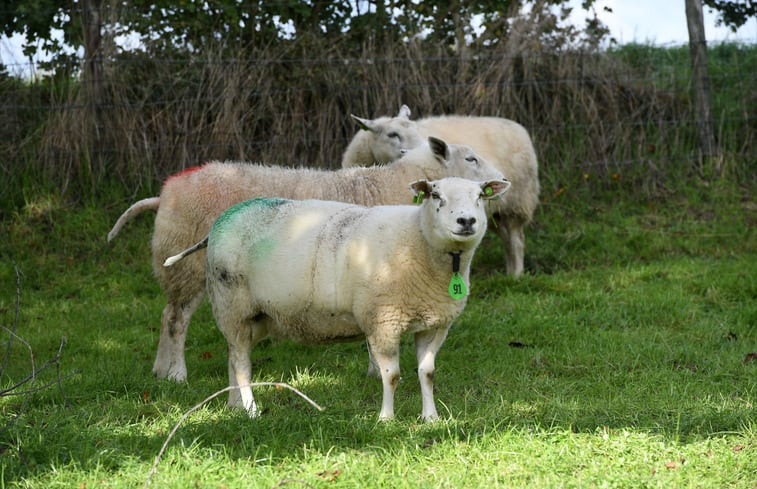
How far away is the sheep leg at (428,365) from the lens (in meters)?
4.54

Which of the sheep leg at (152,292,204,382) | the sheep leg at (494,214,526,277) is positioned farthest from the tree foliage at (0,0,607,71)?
the sheep leg at (152,292,204,382)

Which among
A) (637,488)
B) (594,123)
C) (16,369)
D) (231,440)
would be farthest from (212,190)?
(594,123)

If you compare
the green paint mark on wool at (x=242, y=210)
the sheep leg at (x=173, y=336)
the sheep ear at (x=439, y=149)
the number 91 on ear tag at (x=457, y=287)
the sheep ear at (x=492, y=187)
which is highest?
the sheep ear at (x=439, y=149)

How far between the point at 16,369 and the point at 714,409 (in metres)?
4.47

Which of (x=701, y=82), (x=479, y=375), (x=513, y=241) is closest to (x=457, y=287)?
(x=479, y=375)

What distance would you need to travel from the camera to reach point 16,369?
6.02 metres

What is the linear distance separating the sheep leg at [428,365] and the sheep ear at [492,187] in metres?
0.76

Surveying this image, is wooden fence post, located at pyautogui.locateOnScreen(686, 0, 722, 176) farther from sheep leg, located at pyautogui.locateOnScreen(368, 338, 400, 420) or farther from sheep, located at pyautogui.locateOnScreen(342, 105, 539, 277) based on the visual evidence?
sheep leg, located at pyautogui.locateOnScreen(368, 338, 400, 420)

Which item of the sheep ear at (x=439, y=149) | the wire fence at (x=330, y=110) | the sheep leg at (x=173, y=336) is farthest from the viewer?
the wire fence at (x=330, y=110)

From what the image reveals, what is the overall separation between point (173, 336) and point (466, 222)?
258cm

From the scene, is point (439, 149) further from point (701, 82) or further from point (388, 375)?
point (701, 82)

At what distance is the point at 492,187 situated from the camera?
4762 mm

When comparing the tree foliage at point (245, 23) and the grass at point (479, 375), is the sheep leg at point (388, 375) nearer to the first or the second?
the grass at point (479, 375)

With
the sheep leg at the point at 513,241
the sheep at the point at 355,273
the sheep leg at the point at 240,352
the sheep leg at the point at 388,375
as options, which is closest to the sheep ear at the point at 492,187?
the sheep at the point at 355,273
